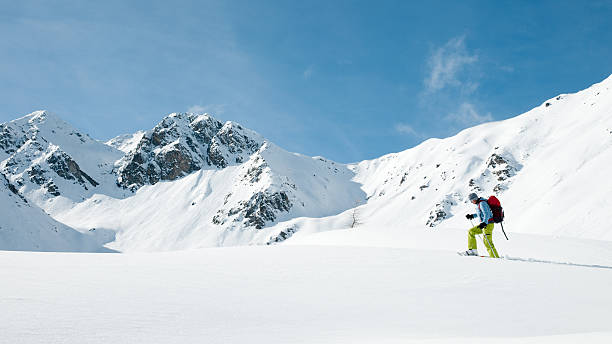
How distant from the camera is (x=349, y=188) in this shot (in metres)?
195

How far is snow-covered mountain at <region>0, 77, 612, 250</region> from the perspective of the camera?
233 feet

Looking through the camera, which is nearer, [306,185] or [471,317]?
[471,317]

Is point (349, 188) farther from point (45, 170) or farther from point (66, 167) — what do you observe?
point (45, 170)

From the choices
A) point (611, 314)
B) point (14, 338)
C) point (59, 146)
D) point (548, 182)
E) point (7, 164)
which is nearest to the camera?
point (14, 338)

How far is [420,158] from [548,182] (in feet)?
283

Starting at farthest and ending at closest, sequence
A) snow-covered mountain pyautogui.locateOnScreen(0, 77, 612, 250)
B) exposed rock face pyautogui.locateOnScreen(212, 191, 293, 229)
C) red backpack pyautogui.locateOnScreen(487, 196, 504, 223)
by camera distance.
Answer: exposed rock face pyautogui.locateOnScreen(212, 191, 293, 229) → snow-covered mountain pyautogui.locateOnScreen(0, 77, 612, 250) → red backpack pyautogui.locateOnScreen(487, 196, 504, 223)

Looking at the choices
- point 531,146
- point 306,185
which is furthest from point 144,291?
point 306,185

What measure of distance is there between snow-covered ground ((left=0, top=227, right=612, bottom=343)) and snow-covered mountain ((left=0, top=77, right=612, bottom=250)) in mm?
41875

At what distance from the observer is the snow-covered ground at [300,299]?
4051 millimetres

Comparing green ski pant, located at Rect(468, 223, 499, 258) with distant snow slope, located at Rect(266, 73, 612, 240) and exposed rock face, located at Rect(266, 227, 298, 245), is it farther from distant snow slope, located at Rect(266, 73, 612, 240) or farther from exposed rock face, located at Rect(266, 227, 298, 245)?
exposed rock face, located at Rect(266, 227, 298, 245)

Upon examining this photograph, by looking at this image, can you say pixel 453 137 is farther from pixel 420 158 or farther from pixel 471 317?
pixel 471 317

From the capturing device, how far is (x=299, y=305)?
5523mm

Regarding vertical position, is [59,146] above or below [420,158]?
below

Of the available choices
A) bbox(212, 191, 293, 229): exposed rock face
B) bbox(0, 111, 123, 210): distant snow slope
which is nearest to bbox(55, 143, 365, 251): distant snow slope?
bbox(212, 191, 293, 229): exposed rock face
